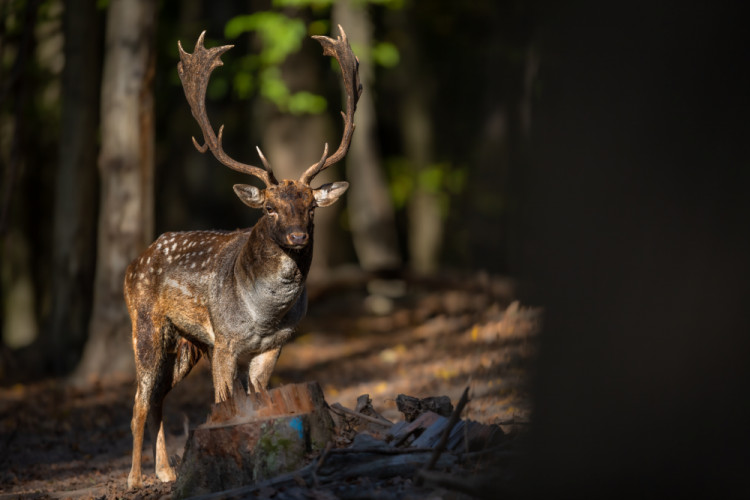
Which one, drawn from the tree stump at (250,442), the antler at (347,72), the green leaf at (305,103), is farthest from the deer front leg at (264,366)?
the green leaf at (305,103)

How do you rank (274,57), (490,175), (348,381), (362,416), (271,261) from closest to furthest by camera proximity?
(362,416) → (271,261) → (348,381) → (274,57) → (490,175)

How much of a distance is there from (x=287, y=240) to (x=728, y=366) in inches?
130

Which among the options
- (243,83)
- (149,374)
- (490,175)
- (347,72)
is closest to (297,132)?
(243,83)

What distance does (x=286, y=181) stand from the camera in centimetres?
639

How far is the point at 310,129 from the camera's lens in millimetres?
16594

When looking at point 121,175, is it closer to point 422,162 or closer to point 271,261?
point 271,261

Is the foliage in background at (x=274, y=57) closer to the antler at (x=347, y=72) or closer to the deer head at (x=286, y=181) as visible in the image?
the deer head at (x=286, y=181)

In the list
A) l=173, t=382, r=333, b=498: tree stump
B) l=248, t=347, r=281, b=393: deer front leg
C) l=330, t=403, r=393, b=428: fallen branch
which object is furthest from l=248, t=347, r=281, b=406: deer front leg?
l=173, t=382, r=333, b=498: tree stump

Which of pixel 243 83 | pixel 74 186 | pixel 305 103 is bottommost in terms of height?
pixel 74 186

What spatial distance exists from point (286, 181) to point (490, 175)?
53.7 feet

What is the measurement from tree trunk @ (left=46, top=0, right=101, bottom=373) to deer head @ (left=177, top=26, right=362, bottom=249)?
562 centimetres

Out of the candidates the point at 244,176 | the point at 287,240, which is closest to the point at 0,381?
the point at 287,240

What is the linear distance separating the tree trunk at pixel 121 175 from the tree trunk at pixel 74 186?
0.93m

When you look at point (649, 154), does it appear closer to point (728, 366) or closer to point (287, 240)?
point (728, 366)
